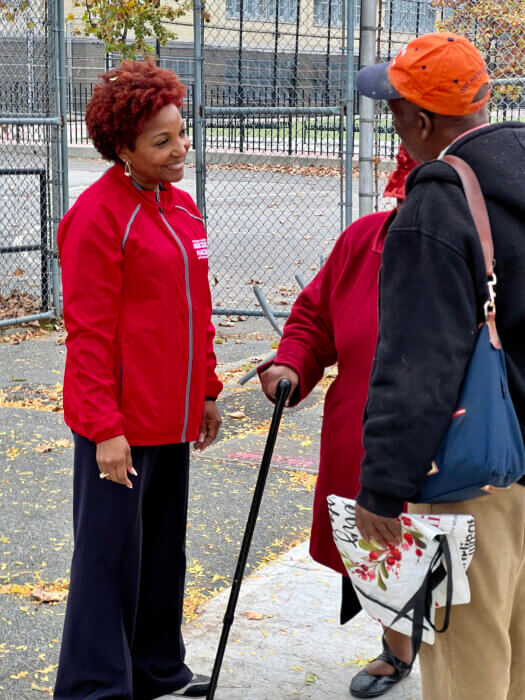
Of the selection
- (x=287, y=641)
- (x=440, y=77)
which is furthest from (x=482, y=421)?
(x=287, y=641)

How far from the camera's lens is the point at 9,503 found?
511cm

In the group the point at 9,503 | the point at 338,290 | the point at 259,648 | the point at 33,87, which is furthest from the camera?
the point at 33,87

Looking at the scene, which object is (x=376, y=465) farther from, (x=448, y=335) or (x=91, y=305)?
(x=91, y=305)

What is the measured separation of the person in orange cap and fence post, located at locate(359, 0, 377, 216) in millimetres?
4020

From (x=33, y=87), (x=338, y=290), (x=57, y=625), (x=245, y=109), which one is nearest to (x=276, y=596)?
(x=57, y=625)

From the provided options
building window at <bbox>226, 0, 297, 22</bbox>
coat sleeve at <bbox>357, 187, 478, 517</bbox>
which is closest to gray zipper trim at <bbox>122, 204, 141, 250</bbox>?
coat sleeve at <bbox>357, 187, 478, 517</bbox>

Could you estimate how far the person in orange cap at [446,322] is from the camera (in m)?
2.19

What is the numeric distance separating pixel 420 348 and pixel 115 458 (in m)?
1.11

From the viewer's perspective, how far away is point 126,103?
3.05 metres

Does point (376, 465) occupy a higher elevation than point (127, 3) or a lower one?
lower

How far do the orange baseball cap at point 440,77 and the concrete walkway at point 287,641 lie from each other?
2.04 meters

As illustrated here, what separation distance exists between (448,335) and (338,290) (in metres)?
1.01

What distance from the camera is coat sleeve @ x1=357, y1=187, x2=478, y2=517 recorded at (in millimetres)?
2182

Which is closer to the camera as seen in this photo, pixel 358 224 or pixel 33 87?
pixel 358 224
